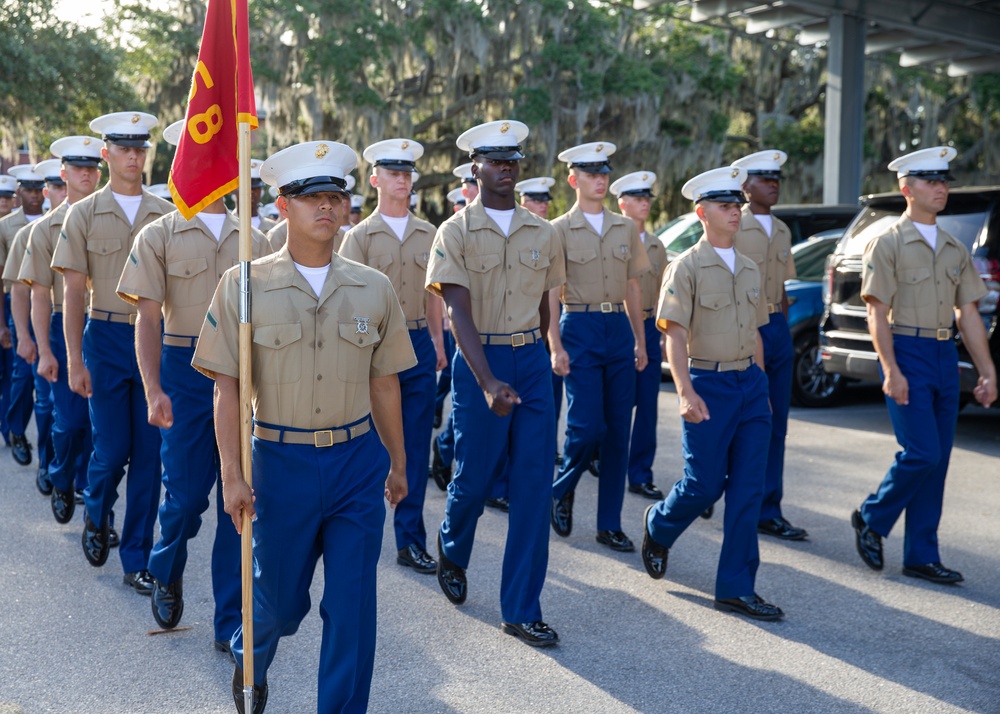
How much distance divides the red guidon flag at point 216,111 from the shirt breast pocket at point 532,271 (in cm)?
142

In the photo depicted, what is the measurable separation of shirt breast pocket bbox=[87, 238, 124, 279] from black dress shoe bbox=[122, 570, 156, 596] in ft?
4.74

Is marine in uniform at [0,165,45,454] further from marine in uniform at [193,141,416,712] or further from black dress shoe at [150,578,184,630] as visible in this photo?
marine in uniform at [193,141,416,712]

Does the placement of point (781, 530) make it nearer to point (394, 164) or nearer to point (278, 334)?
point (394, 164)

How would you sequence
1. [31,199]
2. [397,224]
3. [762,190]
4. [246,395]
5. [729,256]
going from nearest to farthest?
[246,395] → [729,256] → [397,224] → [762,190] → [31,199]

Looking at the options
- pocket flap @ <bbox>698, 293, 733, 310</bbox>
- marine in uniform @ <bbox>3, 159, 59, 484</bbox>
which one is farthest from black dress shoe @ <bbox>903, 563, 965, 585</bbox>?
marine in uniform @ <bbox>3, 159, 59, 484</bbox>

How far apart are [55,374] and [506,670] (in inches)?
129

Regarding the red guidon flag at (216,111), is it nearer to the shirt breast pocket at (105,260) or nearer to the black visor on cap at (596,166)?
the shirt breast pocket at (105,260)

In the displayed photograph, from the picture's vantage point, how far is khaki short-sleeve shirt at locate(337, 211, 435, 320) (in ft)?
22.4

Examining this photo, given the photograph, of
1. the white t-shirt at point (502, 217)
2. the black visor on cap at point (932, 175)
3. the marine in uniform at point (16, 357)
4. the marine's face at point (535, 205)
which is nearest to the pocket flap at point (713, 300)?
the white t-shirt at point (502, 217)

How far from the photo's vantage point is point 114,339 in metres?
5.89

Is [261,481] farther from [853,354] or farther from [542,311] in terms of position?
[853,354]

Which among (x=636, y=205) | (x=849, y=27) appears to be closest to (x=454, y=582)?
(x=636, y=205)

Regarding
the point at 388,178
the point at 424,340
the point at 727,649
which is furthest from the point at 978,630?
the point at 388,178

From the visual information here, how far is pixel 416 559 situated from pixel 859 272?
5.11 meters
